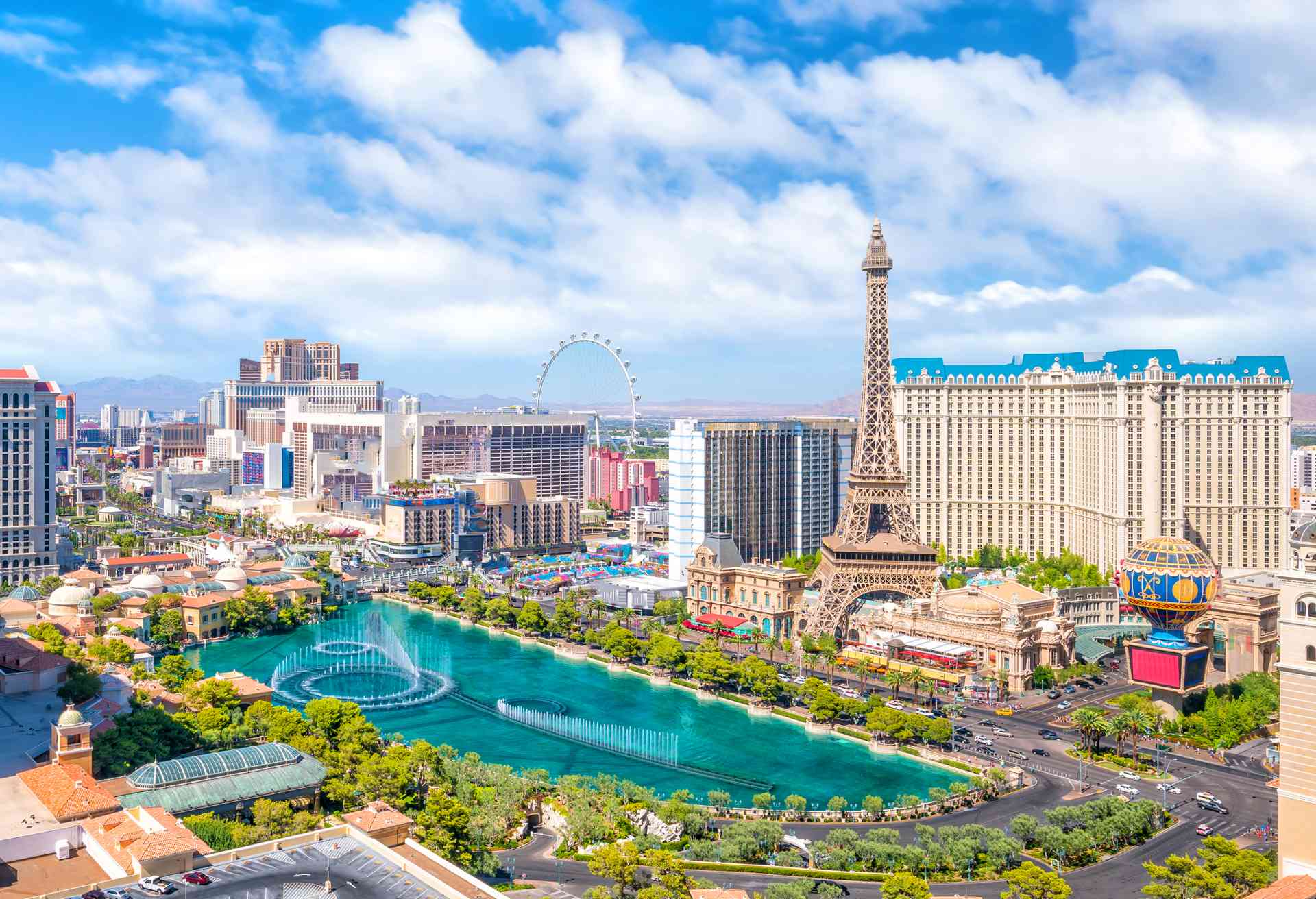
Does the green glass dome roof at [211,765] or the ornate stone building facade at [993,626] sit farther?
the ornate stone building facade at [993,626]

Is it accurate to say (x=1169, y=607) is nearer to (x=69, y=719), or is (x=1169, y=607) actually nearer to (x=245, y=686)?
(x=245, y=686)

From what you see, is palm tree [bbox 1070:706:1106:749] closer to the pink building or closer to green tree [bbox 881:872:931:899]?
green tree [bbox 881:872:931:899]

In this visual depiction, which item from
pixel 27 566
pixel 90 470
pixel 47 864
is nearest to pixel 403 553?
pixel 27 566

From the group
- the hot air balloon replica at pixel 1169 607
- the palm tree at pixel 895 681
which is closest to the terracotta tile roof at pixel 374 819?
the palm tree at pixel 895 681

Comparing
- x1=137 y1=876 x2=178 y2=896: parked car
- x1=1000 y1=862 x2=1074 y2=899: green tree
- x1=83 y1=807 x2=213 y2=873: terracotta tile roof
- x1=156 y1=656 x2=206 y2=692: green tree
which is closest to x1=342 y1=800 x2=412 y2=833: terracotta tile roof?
x1=83 y1=807 x2=213 y2=873: terracotta tile roof

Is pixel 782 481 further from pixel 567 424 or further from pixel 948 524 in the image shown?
pixel 567 424

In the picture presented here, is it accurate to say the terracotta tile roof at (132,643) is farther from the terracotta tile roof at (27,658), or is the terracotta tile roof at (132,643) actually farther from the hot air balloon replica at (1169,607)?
the hot air balloon replica at (1169,607)
